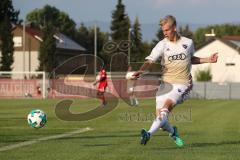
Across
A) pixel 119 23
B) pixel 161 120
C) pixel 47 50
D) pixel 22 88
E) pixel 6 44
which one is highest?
pixel 119 23

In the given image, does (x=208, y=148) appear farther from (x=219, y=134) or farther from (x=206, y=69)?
(x=206, y=69)

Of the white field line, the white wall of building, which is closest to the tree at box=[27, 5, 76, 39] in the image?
the white wall of building

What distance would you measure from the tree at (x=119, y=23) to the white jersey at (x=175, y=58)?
92578mm

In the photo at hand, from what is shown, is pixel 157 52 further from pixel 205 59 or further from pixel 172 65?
pixel 205 59

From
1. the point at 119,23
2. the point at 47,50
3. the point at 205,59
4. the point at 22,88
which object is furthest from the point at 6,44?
the point at 205,59

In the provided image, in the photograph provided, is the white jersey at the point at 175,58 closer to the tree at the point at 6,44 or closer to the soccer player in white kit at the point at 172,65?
the soccer player in white kit at the point at 172,65

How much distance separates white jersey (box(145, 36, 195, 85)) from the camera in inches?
414

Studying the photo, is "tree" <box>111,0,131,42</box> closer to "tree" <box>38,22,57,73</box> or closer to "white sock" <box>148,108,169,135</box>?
"tree" <box>38,22,57,73</box>

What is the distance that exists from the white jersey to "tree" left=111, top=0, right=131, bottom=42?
92578 millimetres

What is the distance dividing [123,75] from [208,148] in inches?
1751

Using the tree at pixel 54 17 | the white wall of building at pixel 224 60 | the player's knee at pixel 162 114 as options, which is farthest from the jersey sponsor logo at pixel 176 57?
the tree at pixel 54 17

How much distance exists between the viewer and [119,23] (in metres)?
104

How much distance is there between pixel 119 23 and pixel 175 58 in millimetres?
94059

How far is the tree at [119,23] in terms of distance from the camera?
103231 mm
